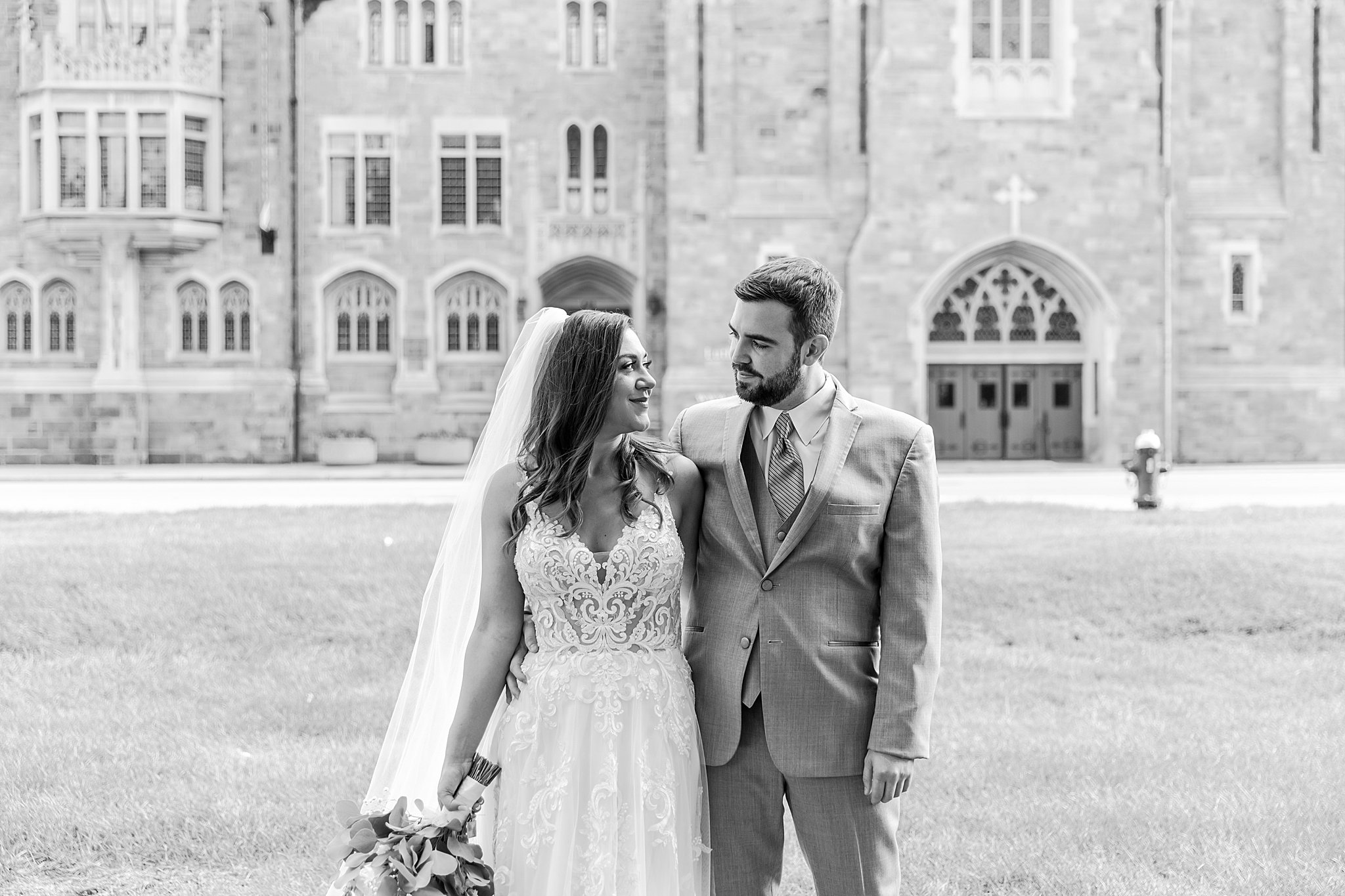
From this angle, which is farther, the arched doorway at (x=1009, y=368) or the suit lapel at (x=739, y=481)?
the arched doorway at (x=1009, y=368)

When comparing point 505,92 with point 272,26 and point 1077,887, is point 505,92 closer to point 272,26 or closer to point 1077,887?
point 272,26

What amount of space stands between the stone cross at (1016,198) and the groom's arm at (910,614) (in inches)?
891

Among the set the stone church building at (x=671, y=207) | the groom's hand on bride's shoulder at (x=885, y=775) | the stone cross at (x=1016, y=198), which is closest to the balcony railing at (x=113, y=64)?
the stone church building at (x=671, y=207)

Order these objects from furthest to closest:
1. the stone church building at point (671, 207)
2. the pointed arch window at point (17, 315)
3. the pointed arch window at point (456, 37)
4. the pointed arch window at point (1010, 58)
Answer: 1. the pointed arch window at point (456, 37)
2. the pointed arch window at point (17, 315)
3. the pointed arch window at point (1010, 58)
4. the stone church building at point (671, 207)

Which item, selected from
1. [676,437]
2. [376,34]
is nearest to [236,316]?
[376,34]

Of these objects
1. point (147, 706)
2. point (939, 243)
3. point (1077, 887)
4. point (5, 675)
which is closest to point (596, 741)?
point (1077, 887)

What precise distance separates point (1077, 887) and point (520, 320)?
75.3 feet

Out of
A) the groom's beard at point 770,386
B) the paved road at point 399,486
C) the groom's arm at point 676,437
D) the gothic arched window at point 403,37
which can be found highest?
the gothic arched window at point 403,37

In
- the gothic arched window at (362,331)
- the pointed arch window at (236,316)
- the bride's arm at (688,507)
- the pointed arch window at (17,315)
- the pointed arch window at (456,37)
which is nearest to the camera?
the bride's arm at (688,507)

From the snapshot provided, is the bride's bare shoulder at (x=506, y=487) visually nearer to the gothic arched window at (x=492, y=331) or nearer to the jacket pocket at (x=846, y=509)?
the jacket pocket at (x=846, y=509)

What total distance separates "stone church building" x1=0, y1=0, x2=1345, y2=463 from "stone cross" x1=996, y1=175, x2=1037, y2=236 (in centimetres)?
10

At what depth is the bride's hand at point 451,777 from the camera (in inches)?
126

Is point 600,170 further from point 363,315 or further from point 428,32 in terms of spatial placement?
point 363,315

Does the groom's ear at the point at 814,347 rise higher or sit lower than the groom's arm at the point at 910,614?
higher
